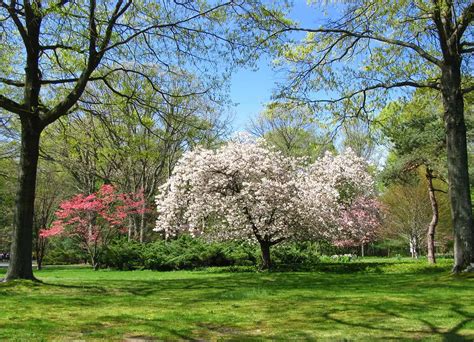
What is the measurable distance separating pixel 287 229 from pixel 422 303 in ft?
30.2

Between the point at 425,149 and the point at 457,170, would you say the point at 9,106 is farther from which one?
the point at 425,149

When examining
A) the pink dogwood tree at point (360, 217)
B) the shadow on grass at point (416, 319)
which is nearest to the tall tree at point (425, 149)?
the pink dogwood tree at point (360, 217)

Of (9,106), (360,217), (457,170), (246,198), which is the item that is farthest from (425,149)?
(9,106)

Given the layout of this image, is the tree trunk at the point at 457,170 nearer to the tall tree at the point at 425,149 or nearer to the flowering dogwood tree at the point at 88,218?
the tall tree at the point at 425,149

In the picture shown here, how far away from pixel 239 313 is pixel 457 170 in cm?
681

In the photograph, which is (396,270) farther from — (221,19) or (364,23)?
(221,19)

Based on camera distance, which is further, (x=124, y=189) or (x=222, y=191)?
(x=124, y=189)

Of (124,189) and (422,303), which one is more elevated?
(124,189)

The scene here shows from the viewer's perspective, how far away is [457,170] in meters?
10.7

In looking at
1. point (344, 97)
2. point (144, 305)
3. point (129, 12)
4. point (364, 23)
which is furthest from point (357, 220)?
point (144, 305)

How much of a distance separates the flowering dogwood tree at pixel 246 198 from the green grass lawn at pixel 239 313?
6.05 metres

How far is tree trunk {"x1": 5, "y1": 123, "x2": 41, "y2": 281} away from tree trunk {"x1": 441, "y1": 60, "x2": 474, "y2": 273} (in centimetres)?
920

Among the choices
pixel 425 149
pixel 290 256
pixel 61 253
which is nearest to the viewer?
pixel 425 149

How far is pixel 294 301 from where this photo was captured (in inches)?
295
